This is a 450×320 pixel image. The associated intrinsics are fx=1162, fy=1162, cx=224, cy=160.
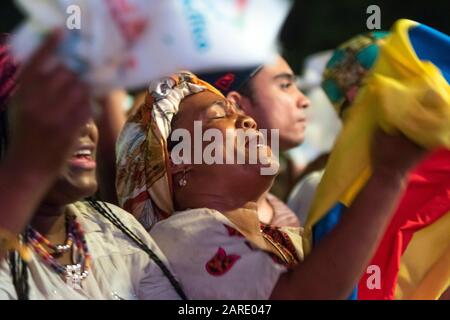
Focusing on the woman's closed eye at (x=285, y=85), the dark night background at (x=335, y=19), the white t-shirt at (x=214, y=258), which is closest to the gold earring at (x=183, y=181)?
the white t-shirt at (x=214, y=258)

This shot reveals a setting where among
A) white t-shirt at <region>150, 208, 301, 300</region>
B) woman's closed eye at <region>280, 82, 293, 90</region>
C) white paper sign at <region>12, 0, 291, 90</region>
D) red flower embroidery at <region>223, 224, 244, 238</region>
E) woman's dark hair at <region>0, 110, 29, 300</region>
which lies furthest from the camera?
woman's closed eye at <region>280, 82, 293, 90</region>

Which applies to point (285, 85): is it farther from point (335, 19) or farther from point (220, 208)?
point (335, 19)

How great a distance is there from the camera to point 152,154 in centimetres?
321

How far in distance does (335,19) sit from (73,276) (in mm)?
7881

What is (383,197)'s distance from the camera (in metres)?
2.40

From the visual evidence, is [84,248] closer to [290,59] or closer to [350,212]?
[350,212]

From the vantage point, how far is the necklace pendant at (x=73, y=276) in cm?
259

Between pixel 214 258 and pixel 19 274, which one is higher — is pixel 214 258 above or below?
below

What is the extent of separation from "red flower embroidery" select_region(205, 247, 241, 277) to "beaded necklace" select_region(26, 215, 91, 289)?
30 centimetres

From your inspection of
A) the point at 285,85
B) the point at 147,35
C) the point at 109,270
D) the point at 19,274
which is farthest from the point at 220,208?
the point at 285,85

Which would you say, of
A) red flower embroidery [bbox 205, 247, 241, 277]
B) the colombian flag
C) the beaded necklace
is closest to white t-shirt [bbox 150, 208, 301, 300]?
red flower embroidery [bbox 205, 247, 241, 277]

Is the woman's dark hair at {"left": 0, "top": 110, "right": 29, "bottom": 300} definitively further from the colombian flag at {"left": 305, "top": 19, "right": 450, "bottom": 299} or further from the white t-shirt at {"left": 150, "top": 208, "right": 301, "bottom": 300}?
the colombian flag at {"left": 305, "top": 19, "right": 450, "bottom": 299}

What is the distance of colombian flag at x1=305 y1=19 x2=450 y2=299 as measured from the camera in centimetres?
235
